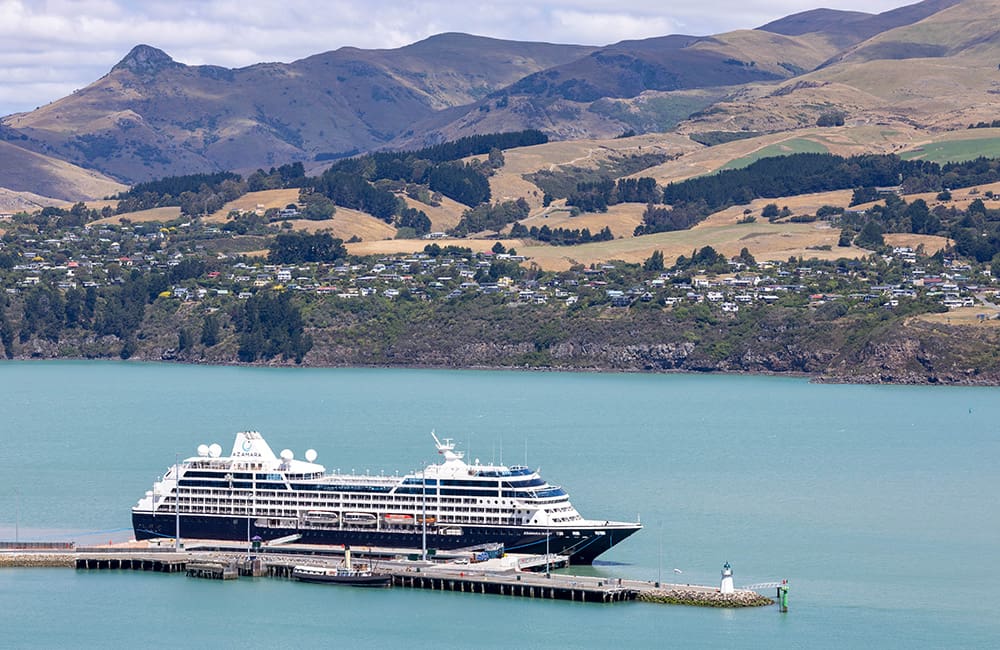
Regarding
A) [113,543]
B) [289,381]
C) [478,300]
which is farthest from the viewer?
[478,300]

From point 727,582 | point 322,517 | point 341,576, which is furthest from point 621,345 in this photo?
point 727,582

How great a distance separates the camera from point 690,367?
16088 cm

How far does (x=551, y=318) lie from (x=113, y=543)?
9890cm

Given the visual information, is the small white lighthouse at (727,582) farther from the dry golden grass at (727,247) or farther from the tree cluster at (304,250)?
the tree cluster at (304,250)

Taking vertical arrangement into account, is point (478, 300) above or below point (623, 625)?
above

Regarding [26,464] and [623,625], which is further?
[26,464]

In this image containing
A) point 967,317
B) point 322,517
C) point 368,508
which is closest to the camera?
point 368,508

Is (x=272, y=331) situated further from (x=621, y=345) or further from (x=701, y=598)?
(x=701, y=598)

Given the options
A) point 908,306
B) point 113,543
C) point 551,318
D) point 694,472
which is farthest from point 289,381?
point 113,543

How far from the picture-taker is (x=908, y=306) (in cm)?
15638

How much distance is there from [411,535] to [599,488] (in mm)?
19139

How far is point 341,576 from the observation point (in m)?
66.4

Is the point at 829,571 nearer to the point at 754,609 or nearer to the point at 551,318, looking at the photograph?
the point at 754,609

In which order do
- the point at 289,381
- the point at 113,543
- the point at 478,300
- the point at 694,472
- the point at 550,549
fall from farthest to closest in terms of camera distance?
the point at 478,300 → the point at 289,381 → the point at 694,472 → the point at 113,543 → the point at 550,549
